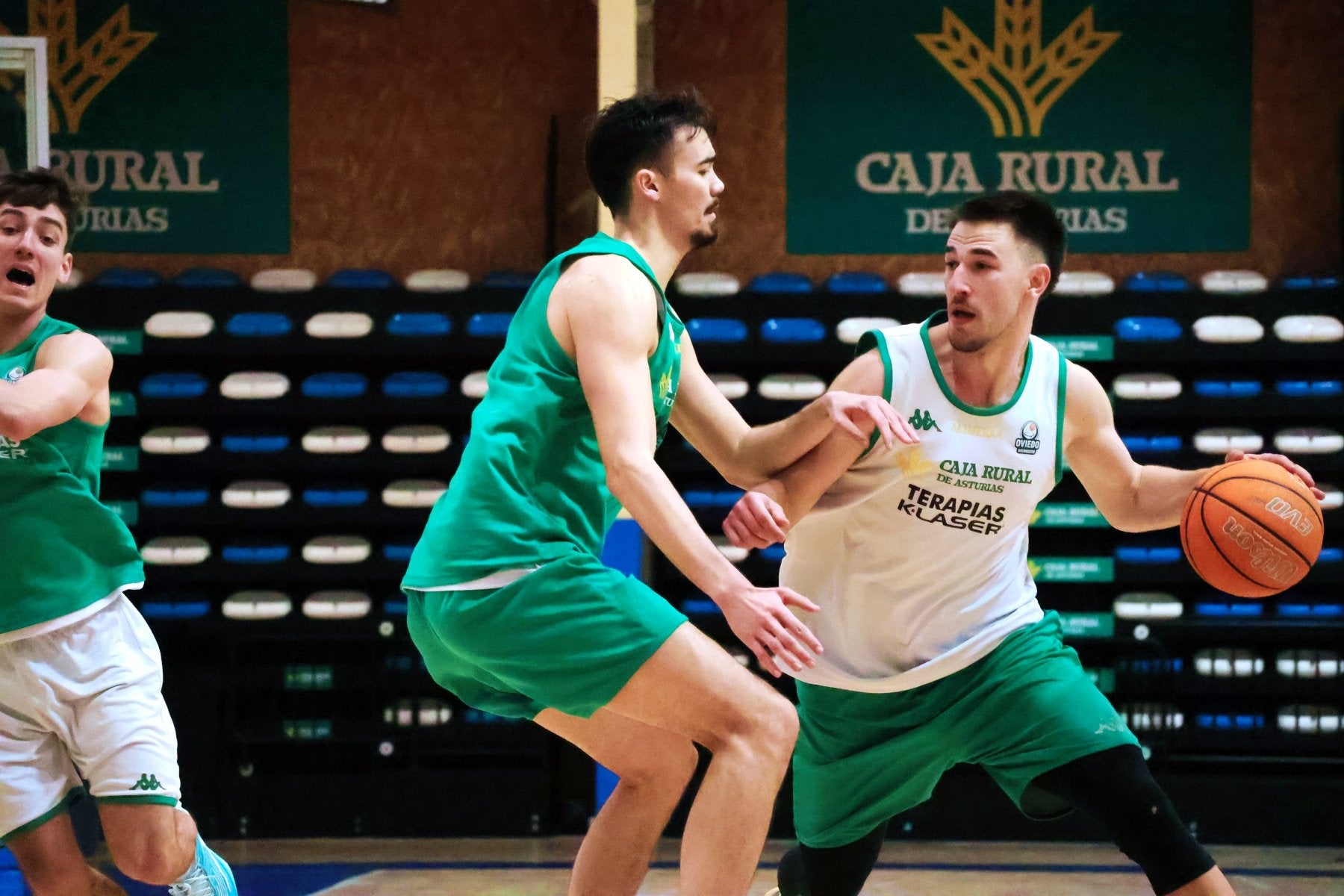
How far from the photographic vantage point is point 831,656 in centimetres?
348

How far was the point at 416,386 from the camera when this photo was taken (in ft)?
20.1

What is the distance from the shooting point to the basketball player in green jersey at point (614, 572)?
2.62 metres

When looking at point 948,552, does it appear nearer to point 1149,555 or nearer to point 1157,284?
point 1149,555

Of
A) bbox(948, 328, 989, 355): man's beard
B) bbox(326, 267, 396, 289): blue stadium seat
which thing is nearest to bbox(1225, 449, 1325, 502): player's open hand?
bbox(948, 328, 989, 355): man's beard

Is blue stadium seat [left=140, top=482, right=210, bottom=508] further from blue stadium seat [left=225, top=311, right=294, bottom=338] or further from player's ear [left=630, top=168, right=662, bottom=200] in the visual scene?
player's ear [left=630, top=168, right=662, bottom=200]

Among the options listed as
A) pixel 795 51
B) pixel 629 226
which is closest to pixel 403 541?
pixel 795 51

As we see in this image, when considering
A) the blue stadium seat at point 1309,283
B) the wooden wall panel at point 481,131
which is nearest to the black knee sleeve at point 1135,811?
the blue stadium seat at point 1309,283

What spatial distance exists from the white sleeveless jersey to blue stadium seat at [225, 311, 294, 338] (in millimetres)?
3211

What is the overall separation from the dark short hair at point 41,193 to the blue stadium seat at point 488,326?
2600mm

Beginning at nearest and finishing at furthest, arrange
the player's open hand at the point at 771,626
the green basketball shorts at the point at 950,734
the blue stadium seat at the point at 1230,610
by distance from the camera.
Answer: the player's open hand at the point at 771,626 → the green basketball shorts at the point at 950,734 → the blue stadium seat at the point at 1230,610

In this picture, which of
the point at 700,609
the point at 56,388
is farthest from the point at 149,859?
the point at 700,609

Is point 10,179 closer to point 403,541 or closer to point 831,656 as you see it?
point 831,656

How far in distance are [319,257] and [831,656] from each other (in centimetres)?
420

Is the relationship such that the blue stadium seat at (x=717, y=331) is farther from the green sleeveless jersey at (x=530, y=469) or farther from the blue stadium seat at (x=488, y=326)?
the green sleeveless jersey at (x=530, y=469)
